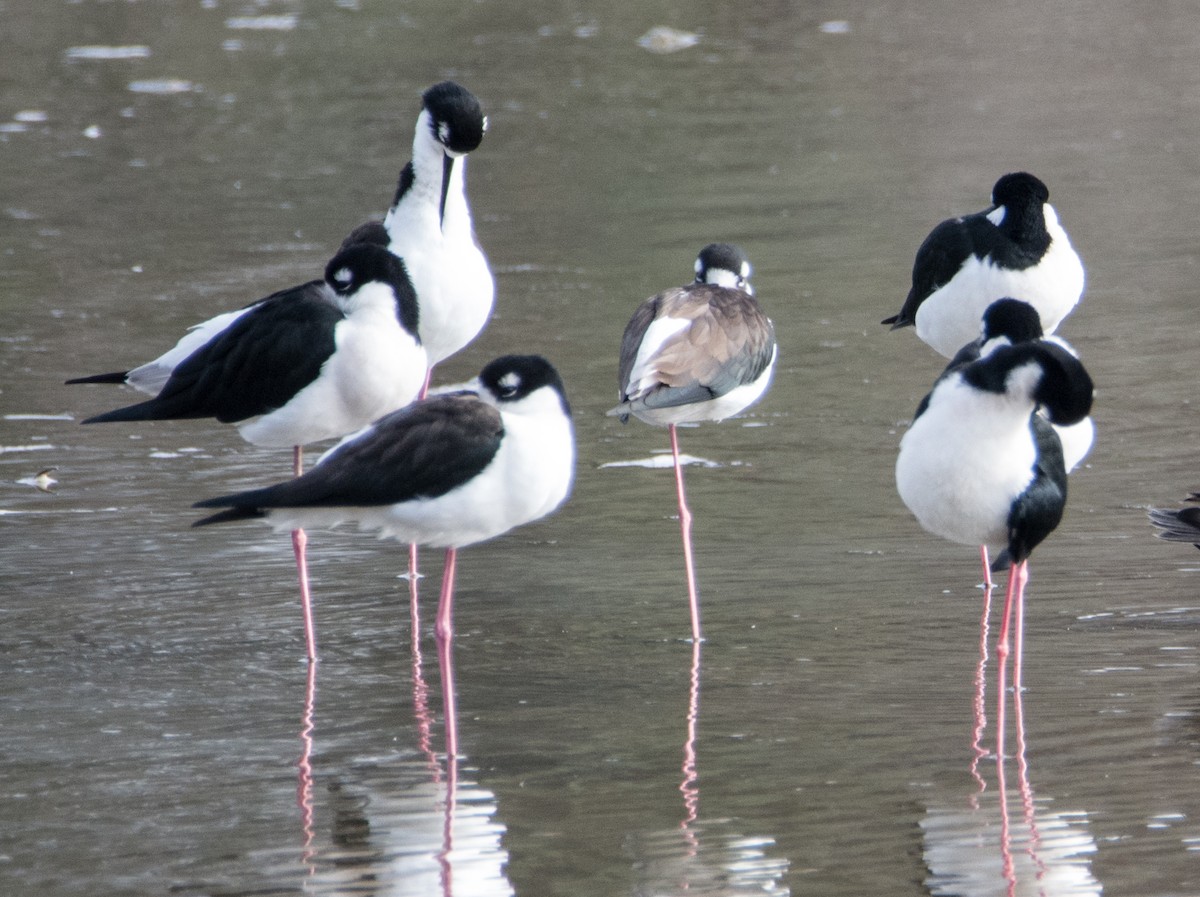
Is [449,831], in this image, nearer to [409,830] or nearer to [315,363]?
[409,830]

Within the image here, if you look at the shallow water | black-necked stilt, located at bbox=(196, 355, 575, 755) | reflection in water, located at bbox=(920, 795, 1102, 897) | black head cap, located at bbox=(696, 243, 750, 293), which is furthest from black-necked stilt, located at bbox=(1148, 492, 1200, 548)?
black-necked stilt, located at bbox=(196, 355, 575, 755)

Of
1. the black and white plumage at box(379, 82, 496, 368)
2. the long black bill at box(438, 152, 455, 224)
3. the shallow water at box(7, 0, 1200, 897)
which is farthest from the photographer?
the long black bill at box(438, 152, 455, 224)

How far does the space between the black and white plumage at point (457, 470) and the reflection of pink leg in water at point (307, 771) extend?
1.87 feet

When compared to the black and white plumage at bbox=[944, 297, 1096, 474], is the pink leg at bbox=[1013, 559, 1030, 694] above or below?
below

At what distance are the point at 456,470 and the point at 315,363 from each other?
1.17m

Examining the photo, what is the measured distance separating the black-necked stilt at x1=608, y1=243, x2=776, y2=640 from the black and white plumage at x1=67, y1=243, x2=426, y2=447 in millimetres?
729

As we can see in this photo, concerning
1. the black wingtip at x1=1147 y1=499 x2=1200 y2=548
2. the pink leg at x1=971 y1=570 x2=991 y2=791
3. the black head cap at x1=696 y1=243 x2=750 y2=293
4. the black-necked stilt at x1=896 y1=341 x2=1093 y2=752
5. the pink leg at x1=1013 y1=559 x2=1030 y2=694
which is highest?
the black head cap at x1=696 y1=243 x2=750 y2=293

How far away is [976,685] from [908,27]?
16.4 m

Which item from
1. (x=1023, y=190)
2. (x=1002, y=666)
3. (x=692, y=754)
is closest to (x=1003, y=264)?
(x=1023, y=190)

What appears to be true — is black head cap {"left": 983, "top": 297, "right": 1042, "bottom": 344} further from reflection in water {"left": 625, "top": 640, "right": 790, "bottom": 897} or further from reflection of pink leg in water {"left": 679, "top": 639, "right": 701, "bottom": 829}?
reflection in water {"left": 625, "top": 640, "right": 790, "bottom": 897}

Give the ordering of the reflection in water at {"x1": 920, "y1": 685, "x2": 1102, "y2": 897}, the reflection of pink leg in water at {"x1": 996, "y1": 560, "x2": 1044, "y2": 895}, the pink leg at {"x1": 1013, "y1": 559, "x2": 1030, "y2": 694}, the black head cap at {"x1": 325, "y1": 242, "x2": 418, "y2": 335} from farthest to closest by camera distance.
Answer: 1. the black head cap at {"x1": 325, "y1": 242, "x2": 418, "y2": 335}
2. the pink leg at {"x1": 1013, "y1": 559, "x2": 1030, "y2": 694}
3. the reflection of pink leg in water at {"x1": 996, "y1": 560, "x2": 1044, "y2": 895}
4. the reflection in water at {"x1": 920, "y1": 685, "x2": 1102, "y2": 897}

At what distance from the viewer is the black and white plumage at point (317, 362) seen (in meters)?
6.48

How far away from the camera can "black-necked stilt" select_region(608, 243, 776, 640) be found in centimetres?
678

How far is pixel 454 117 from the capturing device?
289 inches
